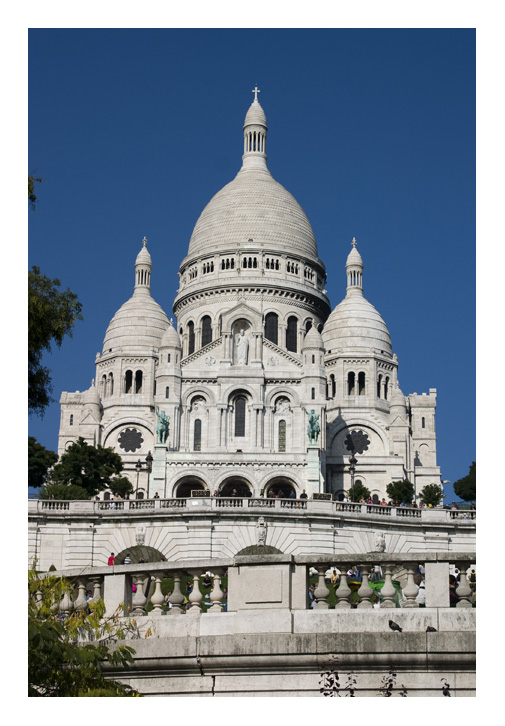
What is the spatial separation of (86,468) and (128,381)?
101 ft

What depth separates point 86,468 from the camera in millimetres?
68375

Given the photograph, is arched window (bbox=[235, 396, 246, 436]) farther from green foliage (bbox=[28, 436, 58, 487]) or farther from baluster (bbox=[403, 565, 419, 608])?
baluster (bbox=[403, 565, 419, 608])

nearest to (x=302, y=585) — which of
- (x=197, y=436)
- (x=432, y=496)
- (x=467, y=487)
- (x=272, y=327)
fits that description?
(x=432, y=496)

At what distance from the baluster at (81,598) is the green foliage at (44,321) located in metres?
6.02

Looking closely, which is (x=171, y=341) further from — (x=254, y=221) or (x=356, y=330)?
(x=254, y=221)

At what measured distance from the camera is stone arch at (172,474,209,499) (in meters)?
79.2

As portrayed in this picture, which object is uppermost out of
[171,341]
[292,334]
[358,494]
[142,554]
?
[292,334]

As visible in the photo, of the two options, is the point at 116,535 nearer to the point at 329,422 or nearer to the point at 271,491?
the point at 271,491

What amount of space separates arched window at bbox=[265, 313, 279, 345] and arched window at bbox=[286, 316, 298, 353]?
106cm

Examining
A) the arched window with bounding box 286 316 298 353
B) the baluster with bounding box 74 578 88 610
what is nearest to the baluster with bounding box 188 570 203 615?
the baluster with bounding box 74 578 88 610

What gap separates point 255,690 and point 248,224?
93.5 meters

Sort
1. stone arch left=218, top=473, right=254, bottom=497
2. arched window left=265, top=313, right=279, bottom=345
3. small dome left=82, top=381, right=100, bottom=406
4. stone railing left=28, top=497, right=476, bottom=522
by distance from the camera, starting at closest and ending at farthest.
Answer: stone railing left=28, top=497, right=476, bottom=522, stone arch left=218, top=473, right=254, bottom=497, small dome left=82, top=381, right=100, bottom=406, arched window left=265, top=313, right=279, bottom=345

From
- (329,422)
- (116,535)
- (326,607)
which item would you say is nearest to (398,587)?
(326,607)

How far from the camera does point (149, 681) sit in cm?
1337
